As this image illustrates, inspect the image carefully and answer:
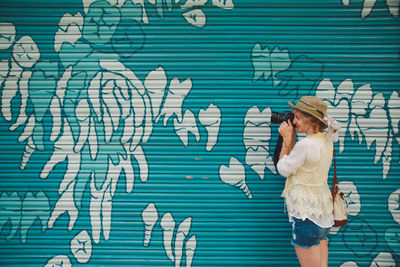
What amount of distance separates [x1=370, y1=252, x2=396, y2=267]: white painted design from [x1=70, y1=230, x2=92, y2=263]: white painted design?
3108 mm

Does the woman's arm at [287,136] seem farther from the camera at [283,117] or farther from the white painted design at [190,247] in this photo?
the white painted design at [190,247]

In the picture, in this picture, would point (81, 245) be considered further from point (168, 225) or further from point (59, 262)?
point (168, 225)

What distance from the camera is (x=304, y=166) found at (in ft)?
8.11

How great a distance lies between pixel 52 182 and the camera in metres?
3.26

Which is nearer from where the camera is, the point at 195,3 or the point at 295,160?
the point at 295,160

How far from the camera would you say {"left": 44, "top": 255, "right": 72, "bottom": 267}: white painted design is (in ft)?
10.8

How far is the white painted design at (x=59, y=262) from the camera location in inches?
130

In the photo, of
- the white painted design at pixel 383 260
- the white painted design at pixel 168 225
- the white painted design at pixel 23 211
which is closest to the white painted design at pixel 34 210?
the white painted design at pixel 23 211

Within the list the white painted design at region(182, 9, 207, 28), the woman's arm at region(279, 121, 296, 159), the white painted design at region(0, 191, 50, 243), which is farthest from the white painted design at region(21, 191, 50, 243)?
the woman's arm at region(279, 121, 296, 159)

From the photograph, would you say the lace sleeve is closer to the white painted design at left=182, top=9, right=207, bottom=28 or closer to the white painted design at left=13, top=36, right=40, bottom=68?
the white painted design at left=182, top=9, right=207, bottom=28

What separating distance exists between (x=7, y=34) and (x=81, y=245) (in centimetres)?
242

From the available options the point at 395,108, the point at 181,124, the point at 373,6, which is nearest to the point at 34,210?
the point at 181,124

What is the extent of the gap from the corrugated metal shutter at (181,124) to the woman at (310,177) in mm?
700

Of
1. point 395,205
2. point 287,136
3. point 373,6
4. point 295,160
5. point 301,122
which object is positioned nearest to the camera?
point 295,160
